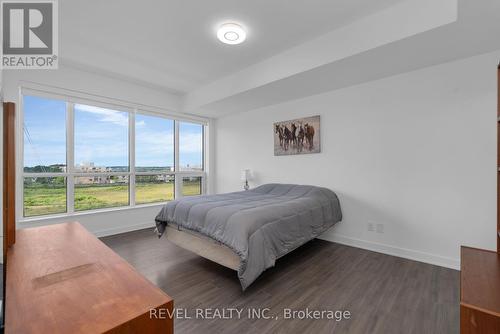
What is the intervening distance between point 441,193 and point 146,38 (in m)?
3.93

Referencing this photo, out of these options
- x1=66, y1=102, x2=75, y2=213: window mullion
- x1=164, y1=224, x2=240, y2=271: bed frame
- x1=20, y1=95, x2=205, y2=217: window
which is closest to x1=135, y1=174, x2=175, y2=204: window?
x1=20, y1=95, x2=205, y2=217: window

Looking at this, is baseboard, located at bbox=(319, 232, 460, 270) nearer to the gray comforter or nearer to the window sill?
the gray comforter

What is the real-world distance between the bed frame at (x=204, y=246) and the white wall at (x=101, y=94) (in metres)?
1.46

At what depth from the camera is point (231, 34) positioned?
8.18ft

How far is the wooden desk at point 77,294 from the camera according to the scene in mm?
696

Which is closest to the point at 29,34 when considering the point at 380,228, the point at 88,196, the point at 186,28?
the point at 186,28

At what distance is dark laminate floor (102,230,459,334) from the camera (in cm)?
165

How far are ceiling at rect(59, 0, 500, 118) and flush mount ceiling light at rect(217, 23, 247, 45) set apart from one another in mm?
84

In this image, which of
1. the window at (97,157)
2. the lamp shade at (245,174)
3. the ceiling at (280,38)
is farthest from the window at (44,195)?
the lamp shade at (245,174)

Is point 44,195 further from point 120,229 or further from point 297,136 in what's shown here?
point 297,136

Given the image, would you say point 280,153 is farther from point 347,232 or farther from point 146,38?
point 146,38

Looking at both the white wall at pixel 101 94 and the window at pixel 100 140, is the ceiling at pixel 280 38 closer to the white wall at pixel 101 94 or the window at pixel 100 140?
the white wall at pixel 101 94

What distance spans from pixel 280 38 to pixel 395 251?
3028mm

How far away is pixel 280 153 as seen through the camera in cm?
416
